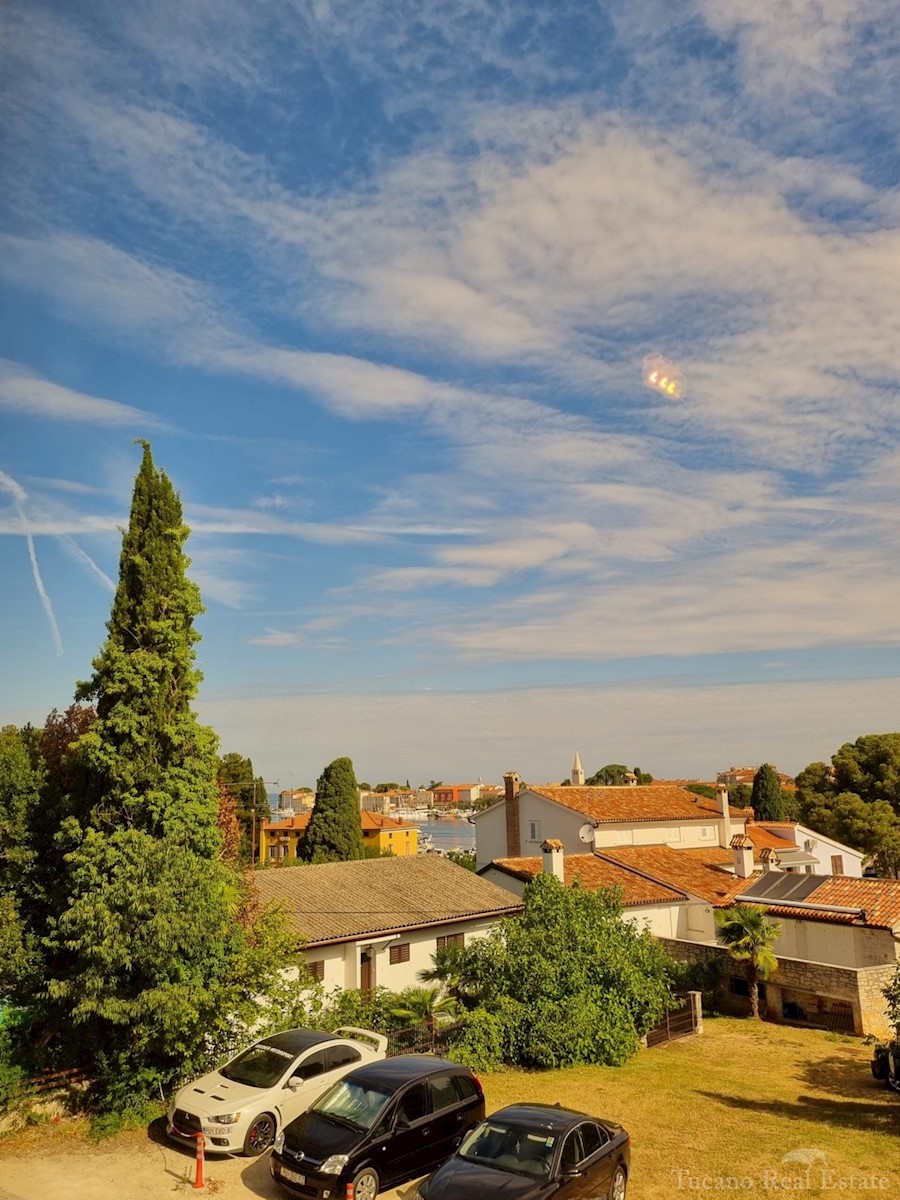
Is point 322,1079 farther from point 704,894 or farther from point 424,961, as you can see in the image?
point 704,894

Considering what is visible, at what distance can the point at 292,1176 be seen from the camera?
11.2 m

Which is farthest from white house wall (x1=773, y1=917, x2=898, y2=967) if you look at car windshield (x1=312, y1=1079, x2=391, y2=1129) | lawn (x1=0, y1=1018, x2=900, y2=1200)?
car windshield (x1=312, y1=1079, x2=391, y2=1129)

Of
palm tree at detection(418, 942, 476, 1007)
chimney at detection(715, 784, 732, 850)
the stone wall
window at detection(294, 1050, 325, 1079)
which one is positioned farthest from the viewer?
chimney at detection(715, 784, 732, 850)

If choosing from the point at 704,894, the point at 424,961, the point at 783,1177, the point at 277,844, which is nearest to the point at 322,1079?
the point at 783,1177

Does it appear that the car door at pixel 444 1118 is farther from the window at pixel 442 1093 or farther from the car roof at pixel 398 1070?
the car roof at pixel 398 1070

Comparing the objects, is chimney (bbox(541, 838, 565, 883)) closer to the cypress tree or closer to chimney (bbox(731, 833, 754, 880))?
chimney (bbox(731, 833, 754, 880))

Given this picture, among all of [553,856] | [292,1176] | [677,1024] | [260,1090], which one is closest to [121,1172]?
[260,1090]

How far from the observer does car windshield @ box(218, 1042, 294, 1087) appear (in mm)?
13953

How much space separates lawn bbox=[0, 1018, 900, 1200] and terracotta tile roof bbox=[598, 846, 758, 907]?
40.1 ft

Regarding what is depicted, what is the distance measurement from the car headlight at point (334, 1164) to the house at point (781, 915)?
16.5 m

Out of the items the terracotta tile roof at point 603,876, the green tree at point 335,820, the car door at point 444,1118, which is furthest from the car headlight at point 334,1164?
the green tree at point 335,820

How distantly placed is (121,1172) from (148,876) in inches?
179

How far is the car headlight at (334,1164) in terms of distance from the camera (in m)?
10.9

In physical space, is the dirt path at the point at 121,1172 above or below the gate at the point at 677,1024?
above
